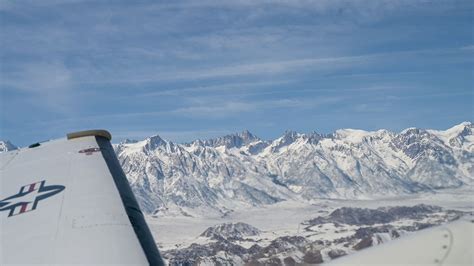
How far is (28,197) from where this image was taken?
18.0 meters

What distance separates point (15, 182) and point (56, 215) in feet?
15.9

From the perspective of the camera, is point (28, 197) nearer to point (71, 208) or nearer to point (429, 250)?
point (71, 208)

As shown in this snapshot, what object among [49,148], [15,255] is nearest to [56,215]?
[15,255]

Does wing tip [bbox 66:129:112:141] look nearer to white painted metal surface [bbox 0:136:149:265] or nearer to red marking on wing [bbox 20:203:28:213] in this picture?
white painted metal surface [bbox 0:136:149:265]

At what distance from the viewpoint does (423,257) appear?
7242 millimetres

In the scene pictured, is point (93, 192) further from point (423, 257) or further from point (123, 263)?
point (423, 257)

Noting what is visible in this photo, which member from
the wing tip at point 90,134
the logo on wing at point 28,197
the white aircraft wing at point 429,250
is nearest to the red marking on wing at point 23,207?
the logo on wing at point 28,197

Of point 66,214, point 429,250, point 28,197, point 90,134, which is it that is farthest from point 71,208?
point 429,250

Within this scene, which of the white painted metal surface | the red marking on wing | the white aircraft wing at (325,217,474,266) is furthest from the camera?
the red marking on wing

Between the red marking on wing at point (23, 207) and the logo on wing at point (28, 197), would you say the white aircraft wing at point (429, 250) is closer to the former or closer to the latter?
the red marking on wing at point (23, 207)

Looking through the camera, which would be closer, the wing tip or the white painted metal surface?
the white painted metal surface

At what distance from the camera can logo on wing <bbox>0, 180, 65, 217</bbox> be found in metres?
17.1

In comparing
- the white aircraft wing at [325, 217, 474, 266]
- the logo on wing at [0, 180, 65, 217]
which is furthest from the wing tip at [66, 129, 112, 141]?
the white aircraft wing at [325, 217, 474, 266]

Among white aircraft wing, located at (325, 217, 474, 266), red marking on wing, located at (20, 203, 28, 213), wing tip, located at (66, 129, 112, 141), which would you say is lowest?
white aircraft wing, located at (325, 217, 474, 266)
